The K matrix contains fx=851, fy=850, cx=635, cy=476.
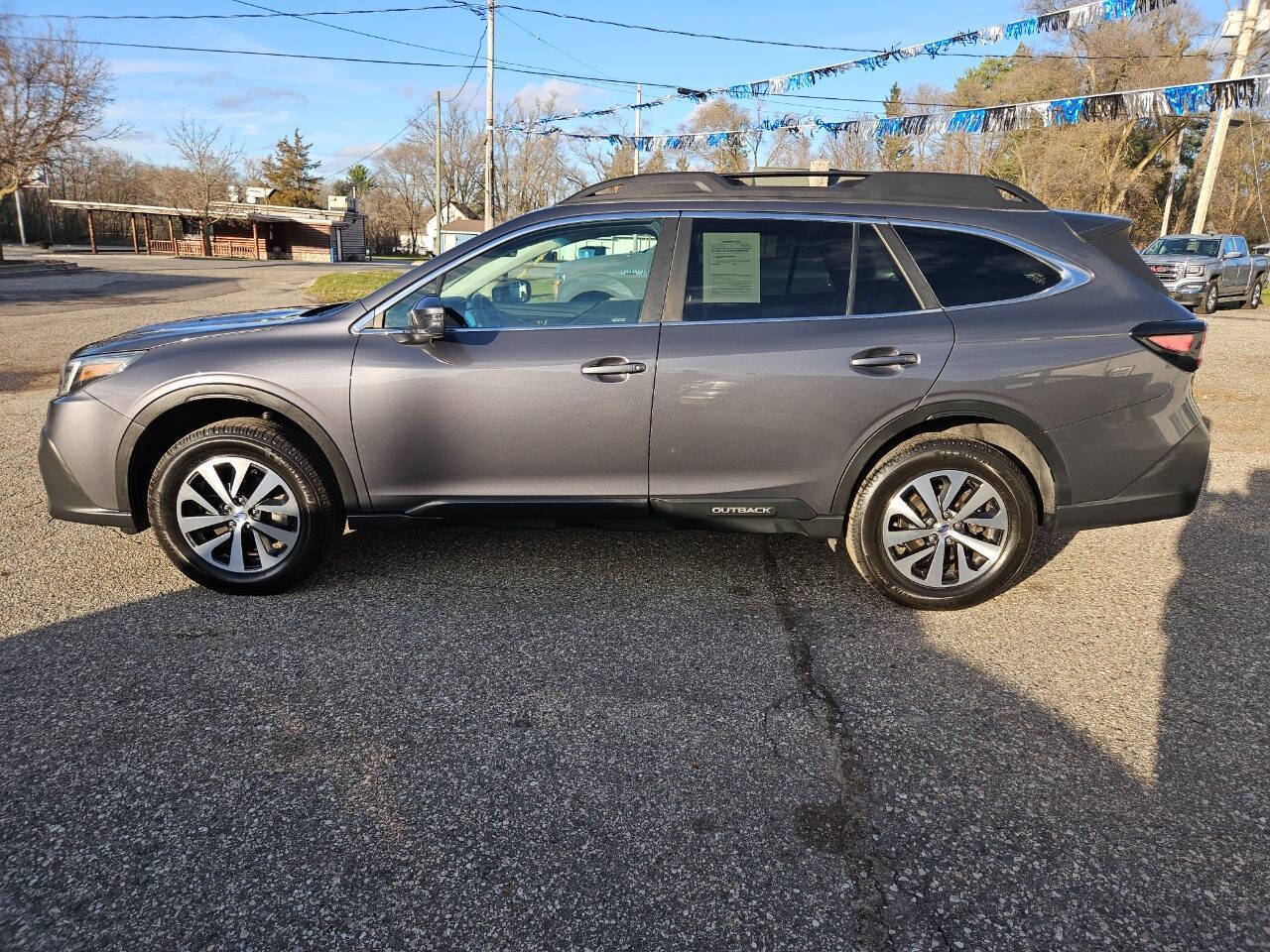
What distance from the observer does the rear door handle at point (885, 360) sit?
11.9 feet

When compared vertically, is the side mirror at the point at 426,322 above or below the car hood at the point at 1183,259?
below

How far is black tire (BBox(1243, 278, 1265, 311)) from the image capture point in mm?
21094

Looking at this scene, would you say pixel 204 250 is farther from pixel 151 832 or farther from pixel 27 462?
pixel 151 832

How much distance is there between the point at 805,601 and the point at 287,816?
2390mm

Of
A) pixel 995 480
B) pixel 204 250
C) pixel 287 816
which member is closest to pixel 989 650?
pixel 995 480

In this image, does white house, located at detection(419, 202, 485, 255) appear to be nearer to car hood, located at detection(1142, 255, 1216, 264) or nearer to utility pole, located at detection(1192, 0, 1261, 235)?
utility pole, located at detection(1192, 0, 1261, 235)

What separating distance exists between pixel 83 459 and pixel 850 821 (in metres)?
3.54

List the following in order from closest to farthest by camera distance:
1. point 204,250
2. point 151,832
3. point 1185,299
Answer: point 151,832
point 1185,299
point 204,250

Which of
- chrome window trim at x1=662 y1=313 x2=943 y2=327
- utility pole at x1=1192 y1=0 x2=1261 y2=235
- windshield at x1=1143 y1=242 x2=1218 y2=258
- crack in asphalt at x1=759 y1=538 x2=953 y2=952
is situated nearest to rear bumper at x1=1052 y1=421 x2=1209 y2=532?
chrome window trim at x1=662 y1=313 x2=943 y2=327

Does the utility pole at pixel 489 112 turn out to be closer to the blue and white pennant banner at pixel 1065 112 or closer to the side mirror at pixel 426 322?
the blue and white pennant banner at pixel 1065 112

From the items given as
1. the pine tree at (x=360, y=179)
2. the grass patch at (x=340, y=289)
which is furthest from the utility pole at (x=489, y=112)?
the pine tree at (x=360, y=179)

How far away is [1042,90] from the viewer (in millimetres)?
39750

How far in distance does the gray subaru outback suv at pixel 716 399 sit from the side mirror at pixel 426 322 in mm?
12

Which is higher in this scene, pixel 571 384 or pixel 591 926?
pixel 571 384
